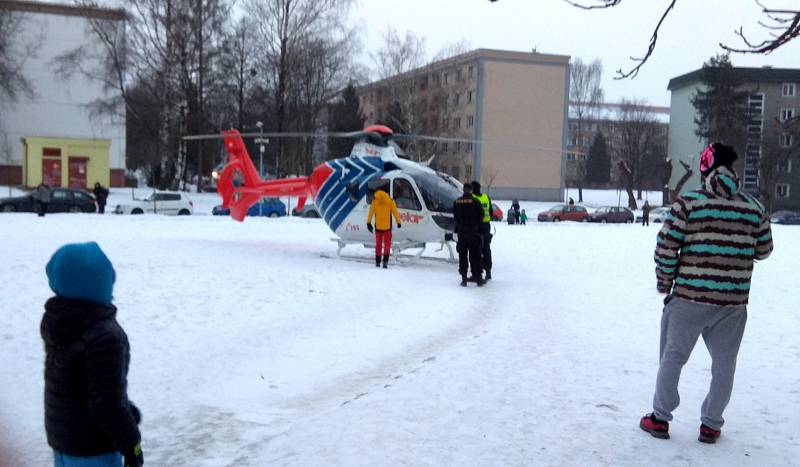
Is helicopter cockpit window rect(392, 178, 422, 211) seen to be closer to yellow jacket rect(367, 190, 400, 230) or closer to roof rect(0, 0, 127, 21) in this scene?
yellow jacket rect(367, 190, 400, 230)

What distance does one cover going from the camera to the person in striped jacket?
171 inches

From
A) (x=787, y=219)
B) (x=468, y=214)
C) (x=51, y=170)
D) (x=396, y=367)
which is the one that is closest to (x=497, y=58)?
(x=787, y=219)

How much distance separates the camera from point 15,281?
10.0m

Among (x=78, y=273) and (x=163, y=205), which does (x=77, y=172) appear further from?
(x=78, y=273)

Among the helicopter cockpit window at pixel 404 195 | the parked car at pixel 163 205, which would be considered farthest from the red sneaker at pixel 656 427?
the parked car at pixel 163 205

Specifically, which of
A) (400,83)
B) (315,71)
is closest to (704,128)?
(400,83)

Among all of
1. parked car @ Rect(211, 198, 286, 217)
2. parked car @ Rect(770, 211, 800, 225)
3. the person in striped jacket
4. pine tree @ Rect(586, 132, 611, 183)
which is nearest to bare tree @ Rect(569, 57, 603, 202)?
pine tree @ Rect(586, 132, 611, 183)

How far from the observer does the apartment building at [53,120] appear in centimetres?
5066

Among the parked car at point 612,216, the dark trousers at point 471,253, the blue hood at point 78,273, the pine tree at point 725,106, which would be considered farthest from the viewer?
the pine tree at point 725,106

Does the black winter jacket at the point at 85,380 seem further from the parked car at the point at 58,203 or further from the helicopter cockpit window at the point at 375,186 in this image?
the parked car at the point at 58,203

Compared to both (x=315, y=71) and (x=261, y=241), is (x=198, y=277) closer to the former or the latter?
(x=261, y=241)

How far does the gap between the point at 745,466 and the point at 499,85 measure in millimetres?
61715

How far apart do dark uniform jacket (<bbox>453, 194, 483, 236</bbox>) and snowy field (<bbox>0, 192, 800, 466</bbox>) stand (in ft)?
3.44

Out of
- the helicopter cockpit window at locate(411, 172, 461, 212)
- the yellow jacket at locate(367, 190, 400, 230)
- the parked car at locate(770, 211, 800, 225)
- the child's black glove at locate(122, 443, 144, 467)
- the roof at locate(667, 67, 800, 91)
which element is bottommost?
the child's black glove at locate(122, 443, 144, 467)
